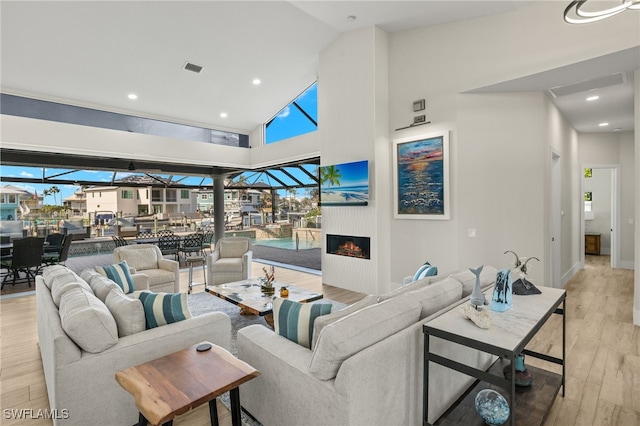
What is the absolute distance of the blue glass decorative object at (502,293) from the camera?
211 cm

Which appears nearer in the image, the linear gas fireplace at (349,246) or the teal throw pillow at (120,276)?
the teal throw pillow at (120,276)

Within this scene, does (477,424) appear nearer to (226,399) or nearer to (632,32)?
(226,399)

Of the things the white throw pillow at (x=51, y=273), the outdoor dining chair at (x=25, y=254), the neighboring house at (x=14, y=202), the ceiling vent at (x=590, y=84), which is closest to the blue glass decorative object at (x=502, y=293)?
the ceiling vent at (x=590, y=84)

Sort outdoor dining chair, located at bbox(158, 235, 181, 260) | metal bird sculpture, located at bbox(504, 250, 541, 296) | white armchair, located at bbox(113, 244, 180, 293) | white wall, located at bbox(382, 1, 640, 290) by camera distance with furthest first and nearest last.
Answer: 1. outdoor dining chair, located at bbox(158, 235, 181, 260)
2. white armchair, located at bbox(113, 244, 180, 293)
3. white wall, located at bbox(382, 1, 640, 290)
4. metal bird sculpture, located at bbox(504, 250, 541, 296)

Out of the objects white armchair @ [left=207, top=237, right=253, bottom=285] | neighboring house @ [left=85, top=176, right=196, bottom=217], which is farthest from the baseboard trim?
neighboring house @ [left=85, top=176, right=196, bottom=217]

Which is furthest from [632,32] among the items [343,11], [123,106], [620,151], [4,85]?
[4,85]

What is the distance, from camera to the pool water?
8242mm

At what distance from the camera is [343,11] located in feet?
15.3

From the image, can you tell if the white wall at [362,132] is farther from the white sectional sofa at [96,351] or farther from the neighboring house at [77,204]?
the neighboring house at [77,204]

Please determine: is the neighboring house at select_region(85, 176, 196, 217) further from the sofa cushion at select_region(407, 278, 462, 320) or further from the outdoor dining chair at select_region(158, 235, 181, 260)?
the sofa cushion at select_region(407, 278, 462, 320)

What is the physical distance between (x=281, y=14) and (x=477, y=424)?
5195mm

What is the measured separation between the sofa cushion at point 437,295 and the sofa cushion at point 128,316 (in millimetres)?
1890

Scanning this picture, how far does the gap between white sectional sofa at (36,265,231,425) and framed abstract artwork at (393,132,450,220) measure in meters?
3.62

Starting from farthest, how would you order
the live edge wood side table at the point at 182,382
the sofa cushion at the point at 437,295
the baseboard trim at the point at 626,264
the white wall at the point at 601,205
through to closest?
1. the white wall at the point at 601,205
2. the baseboard trim at the point at 626,264
3. the sofa cushion at the point at 437,295
4. the live edge wood side table at the point at 182,382
